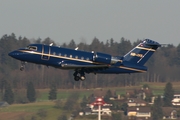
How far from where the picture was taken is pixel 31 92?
99.7 metres

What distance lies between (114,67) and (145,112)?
51466 millimetres

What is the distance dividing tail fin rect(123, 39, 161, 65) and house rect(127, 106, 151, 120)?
151 feet

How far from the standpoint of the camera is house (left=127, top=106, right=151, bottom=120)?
96.8 m

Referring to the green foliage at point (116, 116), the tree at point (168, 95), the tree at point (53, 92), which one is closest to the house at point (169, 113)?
the tree at point (168, 95)

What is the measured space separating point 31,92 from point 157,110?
71.5ft

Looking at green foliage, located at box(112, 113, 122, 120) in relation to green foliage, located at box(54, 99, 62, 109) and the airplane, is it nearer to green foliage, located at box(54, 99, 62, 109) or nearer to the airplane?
green foliage, located at box(54, 99, 62, 109)

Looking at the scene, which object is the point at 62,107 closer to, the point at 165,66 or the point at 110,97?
the point at 110,97

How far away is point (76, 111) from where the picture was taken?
91.4 metres

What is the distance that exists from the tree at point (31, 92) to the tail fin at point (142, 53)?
5093cm

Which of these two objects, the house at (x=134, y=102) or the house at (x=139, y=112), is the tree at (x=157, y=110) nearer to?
the house at (x=139, y=112)

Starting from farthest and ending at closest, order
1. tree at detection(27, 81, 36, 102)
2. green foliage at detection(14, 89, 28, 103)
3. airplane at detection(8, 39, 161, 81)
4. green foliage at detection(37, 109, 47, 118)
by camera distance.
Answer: green foliage at detection(14, 89, 28, 103) → tree at detection(27, 81, 36, 102) → green foliage at detection(37, 109, 47, 118) → airplane at detection(8, 39, 161, 81)

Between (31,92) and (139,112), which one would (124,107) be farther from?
(31,92)

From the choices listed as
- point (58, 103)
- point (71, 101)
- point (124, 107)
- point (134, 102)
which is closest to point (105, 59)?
point (71, 101)

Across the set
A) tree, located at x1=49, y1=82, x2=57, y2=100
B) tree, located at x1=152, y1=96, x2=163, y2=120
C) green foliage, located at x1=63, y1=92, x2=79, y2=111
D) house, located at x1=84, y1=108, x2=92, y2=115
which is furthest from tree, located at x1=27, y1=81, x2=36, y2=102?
tree, located at x1=152, y1=96, x2=163, y2=120
